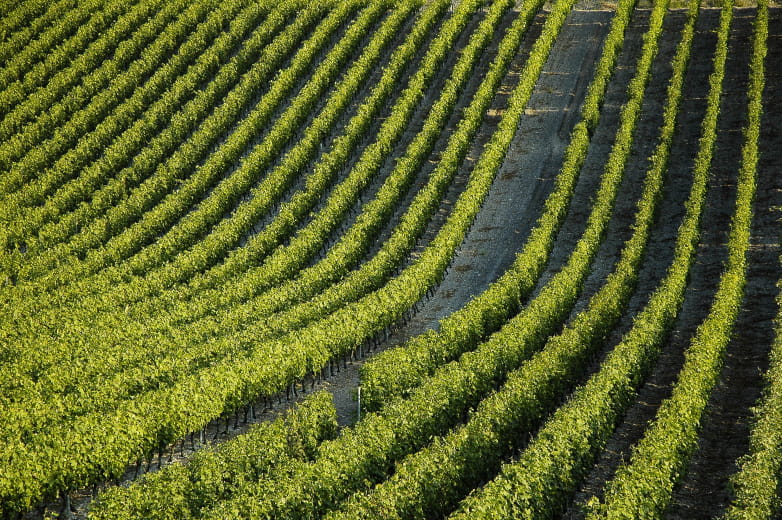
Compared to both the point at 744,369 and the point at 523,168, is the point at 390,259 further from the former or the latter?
the point at 744,369

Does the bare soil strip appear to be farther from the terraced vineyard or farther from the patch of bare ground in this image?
the patch of bare ground

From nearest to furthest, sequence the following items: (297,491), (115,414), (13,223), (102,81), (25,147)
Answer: (297,491) < (115,414) < (13,223) < (25,147) < (102,81)

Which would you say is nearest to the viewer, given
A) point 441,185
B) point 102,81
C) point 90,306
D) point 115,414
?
point 115,414

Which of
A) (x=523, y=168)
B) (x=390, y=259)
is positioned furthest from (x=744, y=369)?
(x=523, y=168)

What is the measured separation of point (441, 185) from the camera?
49250 millimetres

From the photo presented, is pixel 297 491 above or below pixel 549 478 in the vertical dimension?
above

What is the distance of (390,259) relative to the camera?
42469 mm

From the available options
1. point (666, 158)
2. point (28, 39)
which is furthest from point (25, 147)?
point (666, 158)

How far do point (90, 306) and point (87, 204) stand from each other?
1235cm

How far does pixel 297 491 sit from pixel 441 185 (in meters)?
27.5

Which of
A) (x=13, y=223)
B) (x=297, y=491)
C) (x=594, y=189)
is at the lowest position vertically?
(x=594, y=189)

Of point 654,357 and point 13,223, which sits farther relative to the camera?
point 13,223

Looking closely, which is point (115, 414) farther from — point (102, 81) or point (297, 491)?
point (102, 81)

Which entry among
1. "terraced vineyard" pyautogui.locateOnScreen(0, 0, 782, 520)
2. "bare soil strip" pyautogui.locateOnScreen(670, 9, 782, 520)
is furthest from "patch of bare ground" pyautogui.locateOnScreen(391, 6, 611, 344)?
"bare soil strip" pyautogui.locateOnScreen(670, 9, 782, 520)
